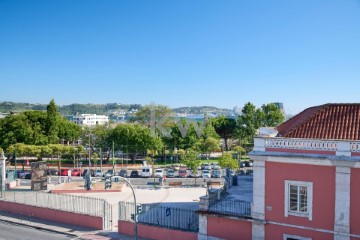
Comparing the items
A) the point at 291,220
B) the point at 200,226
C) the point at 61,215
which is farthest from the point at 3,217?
the point at 291,220

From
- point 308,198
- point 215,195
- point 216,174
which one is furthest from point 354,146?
point 216,174

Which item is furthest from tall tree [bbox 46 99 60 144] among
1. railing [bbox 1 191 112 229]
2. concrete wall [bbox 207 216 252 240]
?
concrete wall [bbox 207 216 252 240]

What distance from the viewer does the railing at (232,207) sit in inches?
821

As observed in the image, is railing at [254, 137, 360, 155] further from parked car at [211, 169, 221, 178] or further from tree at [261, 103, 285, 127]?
tree at [261, 103, 285, 127]

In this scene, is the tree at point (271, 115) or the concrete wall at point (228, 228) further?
the tree at point (271, 115)

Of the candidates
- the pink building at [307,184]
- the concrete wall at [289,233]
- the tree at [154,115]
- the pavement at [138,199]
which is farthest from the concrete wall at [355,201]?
the tree at [154,115]

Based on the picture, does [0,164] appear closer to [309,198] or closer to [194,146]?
[309,198]

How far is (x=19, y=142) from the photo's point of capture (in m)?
65.4

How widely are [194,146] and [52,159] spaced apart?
84.9 ft

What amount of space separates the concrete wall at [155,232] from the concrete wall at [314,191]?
188 inches

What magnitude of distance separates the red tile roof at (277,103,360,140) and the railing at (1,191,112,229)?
12854 mm

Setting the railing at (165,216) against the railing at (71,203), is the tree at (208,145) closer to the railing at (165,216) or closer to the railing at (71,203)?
the railing at (71,203)

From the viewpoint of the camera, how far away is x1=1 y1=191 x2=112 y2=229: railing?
26.3 meters

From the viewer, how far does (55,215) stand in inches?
1080
